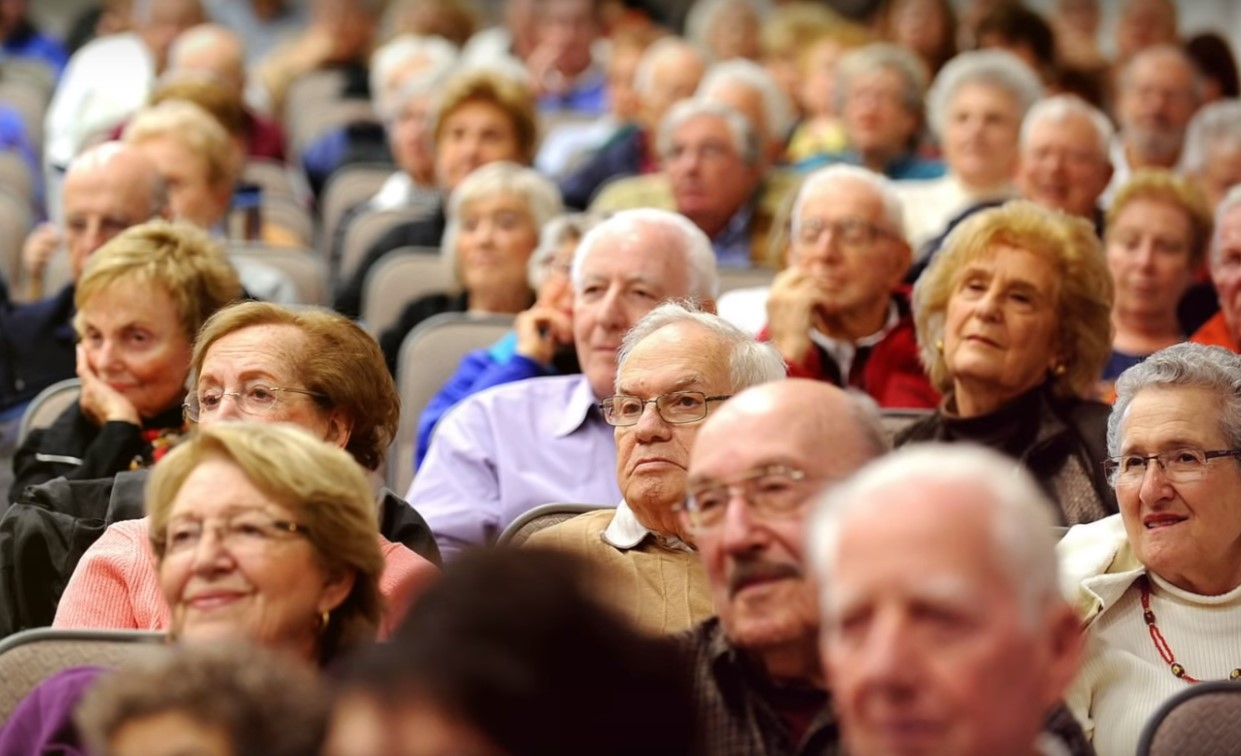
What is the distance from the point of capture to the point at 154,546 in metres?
2.63

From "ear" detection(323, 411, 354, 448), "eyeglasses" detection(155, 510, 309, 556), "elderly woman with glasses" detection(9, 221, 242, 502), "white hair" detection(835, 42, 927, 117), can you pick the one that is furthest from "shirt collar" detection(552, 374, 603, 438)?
"white hair" detection(835, 42, 927, 117)

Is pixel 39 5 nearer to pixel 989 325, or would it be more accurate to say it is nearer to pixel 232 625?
pixel 989 325

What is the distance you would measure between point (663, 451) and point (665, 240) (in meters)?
1.02

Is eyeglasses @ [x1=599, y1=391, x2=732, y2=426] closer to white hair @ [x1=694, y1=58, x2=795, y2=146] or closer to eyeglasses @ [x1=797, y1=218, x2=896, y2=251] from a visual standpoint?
eyeglasses @ [x1=797, y1=218, x2=896, y2=251]

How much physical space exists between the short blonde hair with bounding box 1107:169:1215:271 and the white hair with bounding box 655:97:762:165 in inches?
45.0

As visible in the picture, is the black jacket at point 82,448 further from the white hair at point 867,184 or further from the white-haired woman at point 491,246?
the white hair at point 867,184

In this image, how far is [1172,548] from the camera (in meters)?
3.05

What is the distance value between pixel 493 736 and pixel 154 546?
1000mm

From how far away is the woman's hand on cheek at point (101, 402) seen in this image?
3.82 metres

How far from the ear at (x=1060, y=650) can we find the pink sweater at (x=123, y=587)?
3.76 ft

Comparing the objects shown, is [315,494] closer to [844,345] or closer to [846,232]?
[844,345]

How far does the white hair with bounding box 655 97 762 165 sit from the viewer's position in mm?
5703

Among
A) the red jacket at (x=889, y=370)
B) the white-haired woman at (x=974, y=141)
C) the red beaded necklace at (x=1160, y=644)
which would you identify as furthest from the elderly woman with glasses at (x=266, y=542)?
the white-haired woman at (x=974, y=141)

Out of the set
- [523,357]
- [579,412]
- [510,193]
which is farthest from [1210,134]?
[579,412]
